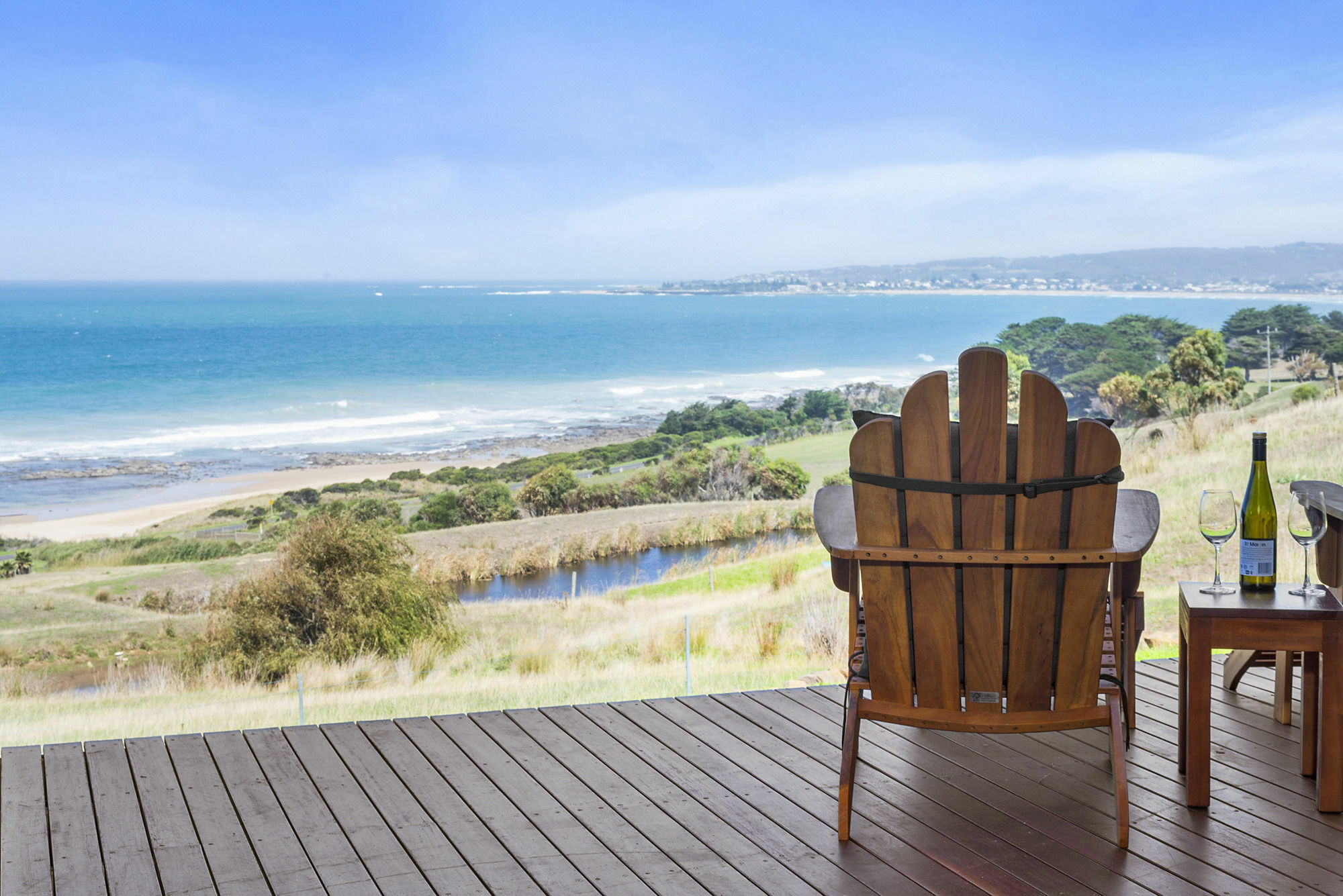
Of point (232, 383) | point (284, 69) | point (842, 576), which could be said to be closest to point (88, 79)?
point (284, 69)

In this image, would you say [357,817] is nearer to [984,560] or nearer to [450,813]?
[450,813]

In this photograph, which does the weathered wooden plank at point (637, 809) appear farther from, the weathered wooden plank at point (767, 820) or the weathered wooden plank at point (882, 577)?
the weathered wooden plank at point (882, 577)

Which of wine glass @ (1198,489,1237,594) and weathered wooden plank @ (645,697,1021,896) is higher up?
wine glass @ (1198,489,1237,594)

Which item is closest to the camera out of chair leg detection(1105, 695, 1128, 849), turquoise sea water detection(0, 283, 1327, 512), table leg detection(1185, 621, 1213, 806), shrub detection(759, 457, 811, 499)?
chair leg detection(1105, 695, 1128, 849)

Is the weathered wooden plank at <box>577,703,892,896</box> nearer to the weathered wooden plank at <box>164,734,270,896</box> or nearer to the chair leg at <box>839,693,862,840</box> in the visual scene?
Answer: the chair leg at <box>839,693,862,840</box>

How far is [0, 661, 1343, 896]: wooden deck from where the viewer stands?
6.56ft

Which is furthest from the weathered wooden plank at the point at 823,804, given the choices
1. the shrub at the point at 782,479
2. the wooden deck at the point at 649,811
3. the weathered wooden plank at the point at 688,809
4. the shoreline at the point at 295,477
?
the shoreline at the point at 295,477

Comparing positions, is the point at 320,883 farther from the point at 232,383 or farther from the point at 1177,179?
the point at 232,383

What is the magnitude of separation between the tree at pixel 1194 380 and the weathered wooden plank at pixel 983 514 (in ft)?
33.3

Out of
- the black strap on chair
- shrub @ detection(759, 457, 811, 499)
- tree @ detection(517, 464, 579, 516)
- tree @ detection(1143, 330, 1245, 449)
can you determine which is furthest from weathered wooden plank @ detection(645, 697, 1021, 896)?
tree @ detection(517, 464, 579, 516)

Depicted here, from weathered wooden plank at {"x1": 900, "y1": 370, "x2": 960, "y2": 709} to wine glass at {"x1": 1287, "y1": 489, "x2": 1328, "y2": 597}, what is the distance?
83 cm

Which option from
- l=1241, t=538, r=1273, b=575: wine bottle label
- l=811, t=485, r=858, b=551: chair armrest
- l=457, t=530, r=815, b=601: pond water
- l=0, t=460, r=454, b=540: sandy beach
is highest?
l=811, t=485, r=858, b=551: chair armrest

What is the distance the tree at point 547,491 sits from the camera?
523 inches

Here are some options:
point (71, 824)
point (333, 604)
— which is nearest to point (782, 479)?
point (333, 604)
